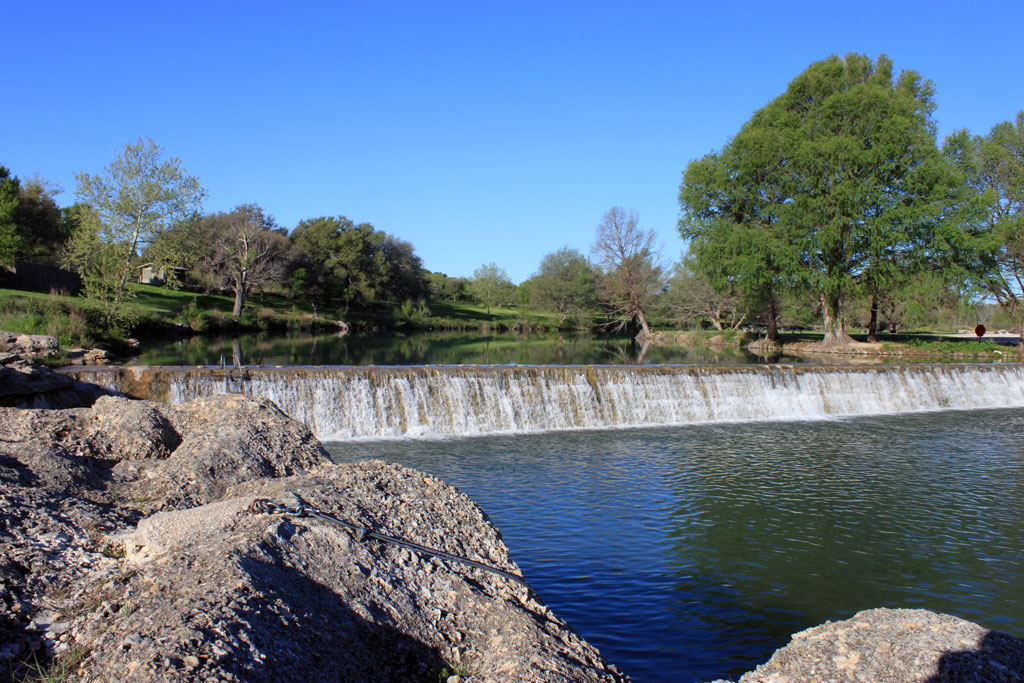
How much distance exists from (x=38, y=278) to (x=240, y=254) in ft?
59.4

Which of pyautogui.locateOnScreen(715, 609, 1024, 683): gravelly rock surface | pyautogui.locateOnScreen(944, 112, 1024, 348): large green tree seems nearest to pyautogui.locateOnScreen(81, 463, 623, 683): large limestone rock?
pyautogui.locateOnScreen(715, 609, 1024, 683): gravelly rock surface

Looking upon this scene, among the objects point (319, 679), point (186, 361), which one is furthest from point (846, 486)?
point (186, 361)

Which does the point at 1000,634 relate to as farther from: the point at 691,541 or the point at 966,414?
the point at 966,414

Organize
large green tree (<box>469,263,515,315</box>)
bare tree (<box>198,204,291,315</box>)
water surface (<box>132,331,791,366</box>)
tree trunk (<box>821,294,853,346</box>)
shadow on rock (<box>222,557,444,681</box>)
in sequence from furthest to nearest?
large green tree (<box>469,263,515,315</box>)
bare tree (<box>198,204,291,315</box>)
tree trunk (<box>821,294,853,346</box>)
water surface (<box>132,331,791,366</box>)
shadow on rock (<box>222,557,444,681</box>)

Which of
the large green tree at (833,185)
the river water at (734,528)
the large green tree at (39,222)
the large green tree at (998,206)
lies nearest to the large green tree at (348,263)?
the large green tree at (39,222)

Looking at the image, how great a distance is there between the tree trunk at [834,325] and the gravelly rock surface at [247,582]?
127 feet

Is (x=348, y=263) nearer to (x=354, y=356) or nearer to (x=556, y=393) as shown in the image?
(x=354, y=356)

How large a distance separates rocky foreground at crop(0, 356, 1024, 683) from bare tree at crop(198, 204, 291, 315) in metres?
52.4

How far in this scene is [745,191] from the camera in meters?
39.2

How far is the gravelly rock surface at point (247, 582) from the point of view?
2977 mm

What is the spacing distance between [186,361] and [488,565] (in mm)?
24190

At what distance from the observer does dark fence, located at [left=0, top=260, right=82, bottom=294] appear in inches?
1553

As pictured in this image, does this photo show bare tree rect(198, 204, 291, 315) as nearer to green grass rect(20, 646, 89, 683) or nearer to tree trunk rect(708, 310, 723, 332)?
tree trunk rect(708, 310, 723, 332)

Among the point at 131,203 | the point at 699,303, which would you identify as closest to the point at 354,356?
the point at 131,203
